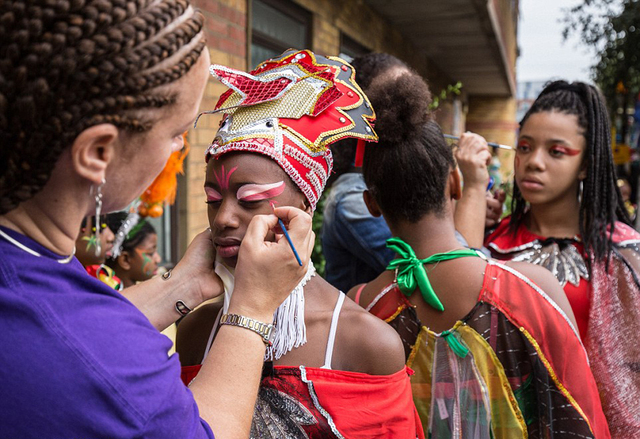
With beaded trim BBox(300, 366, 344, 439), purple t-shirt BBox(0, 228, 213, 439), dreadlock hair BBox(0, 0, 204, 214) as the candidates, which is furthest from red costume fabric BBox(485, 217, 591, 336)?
dreadlock hair BBox(0, 0, 204, 214)

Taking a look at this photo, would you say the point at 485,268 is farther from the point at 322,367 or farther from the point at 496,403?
the point at 322,367

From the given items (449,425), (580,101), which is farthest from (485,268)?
(580,101)

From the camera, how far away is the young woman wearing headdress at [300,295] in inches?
51.4

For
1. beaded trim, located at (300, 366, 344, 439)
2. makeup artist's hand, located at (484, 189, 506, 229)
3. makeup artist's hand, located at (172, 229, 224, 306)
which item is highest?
makeup artist's hand, located at (484, 189, 506, 229)

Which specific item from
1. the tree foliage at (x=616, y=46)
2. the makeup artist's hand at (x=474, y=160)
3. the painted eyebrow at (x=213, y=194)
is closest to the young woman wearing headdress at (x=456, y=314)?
the makeup artist's hand at (x=474, y=160)

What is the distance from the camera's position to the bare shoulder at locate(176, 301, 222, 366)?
1486 millimetres

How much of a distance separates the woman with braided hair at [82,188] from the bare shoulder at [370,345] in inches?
18.0

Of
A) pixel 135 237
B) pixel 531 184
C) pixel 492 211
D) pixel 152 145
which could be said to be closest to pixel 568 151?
pixel 531 184

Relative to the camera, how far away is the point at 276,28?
5.18 m

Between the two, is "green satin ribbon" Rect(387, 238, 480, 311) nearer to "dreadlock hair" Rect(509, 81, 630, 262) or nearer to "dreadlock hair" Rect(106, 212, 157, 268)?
"dreadlock hair" Rect(509, 81, 630, 262)

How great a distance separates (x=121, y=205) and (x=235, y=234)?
45 cm

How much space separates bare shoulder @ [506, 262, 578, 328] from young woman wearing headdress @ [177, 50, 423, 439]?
0.51m

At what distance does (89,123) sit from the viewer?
0.82 m

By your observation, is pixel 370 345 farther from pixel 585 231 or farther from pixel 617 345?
pixel 585 231
